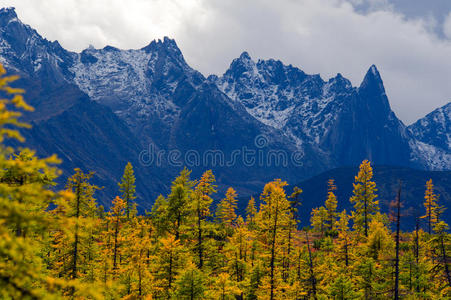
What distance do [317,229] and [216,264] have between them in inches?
1584

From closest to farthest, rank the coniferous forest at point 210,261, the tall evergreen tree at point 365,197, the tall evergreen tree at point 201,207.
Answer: the coniferous forest at point 210,261 → the tall evergreen tree at point 201,207 → the tall evergreen tree at point 365,197

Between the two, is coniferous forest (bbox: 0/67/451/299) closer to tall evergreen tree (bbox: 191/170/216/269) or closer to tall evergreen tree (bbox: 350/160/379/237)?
tall evergreen tree (bbox: 191/170/216/269)

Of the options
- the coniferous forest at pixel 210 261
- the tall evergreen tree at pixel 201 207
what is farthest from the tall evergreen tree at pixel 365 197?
the tall evergreen tree at pixel 201 207

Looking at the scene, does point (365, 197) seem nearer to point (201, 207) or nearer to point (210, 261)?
point (210, 261)

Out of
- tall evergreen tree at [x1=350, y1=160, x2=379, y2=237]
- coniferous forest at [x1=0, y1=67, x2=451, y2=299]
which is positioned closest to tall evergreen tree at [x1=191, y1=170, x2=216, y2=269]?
coniferous forest at [x1=0, y1=67, x2=451, y2=299]

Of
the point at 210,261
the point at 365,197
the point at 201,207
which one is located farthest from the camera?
the point at 365,197

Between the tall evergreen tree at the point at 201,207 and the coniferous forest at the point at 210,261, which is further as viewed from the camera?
the tall evergreen tree at the point at 201,207

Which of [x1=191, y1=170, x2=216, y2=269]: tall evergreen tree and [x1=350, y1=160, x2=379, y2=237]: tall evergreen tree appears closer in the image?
[x1=191, y1=170, x2=216, y2=269]: tall evergreen tree

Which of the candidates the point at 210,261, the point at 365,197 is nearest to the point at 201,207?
the point at 210,261

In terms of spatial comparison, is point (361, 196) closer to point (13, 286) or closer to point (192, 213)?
point (192, 213)

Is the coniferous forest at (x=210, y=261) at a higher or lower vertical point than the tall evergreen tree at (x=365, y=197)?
lower

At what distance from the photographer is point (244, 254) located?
3731 cm

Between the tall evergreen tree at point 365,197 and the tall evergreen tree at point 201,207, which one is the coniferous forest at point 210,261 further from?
the tall evergreen tree at point 365,197

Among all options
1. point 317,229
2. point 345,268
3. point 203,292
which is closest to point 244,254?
point 345,268
